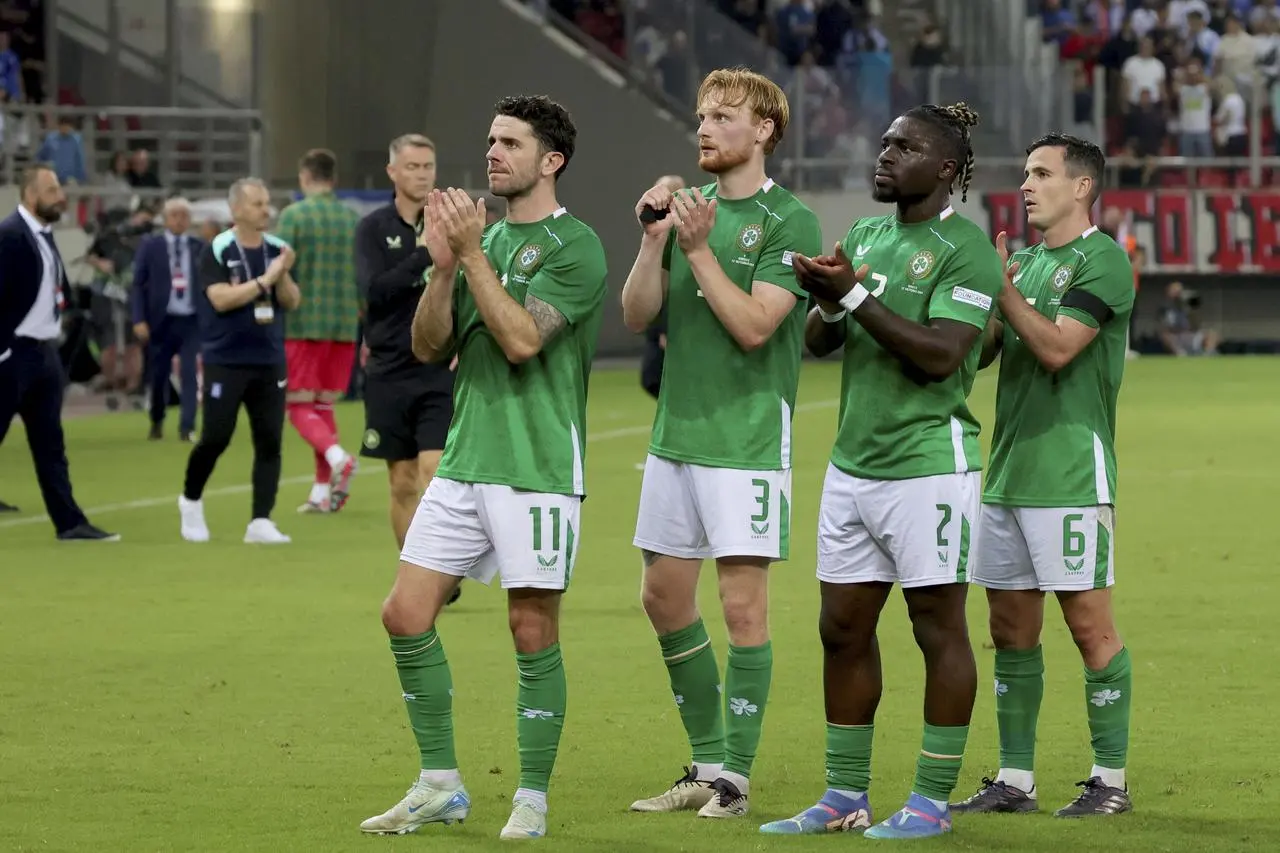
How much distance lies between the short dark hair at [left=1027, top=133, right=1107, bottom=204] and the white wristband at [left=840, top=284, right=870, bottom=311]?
1.03m

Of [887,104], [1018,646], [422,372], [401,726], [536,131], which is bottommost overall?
[401,726]

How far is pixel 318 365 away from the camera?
595 inches

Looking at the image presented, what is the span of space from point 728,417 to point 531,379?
2.07ft

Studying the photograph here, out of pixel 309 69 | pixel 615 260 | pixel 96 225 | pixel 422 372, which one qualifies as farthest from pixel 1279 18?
pixel 422 372

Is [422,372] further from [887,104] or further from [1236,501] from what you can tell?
[887,104]

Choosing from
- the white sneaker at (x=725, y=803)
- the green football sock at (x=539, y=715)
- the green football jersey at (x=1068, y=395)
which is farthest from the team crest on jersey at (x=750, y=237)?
the white sneaker at (x=725, y=803)

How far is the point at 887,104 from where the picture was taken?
3281cm

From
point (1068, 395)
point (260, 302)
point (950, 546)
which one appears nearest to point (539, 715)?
point (950, 546)

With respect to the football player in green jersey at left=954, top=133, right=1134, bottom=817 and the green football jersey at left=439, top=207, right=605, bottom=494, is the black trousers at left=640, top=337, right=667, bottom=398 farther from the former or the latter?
the green football jersey at left=439, top=207, right=605, bottom=494

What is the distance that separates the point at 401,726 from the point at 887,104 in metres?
25.9

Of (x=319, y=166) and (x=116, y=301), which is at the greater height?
(x=319, y=166)

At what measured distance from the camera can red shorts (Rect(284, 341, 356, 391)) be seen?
49.4 ft

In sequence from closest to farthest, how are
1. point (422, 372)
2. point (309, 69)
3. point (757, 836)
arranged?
point (757, 836), point (422, 372), point (309, 69)

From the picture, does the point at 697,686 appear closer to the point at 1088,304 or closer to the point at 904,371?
the point at 904,371
